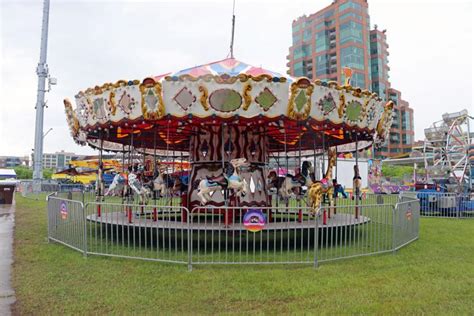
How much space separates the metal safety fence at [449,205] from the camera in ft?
53.2

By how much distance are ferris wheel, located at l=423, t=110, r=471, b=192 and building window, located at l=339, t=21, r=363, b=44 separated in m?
48.5

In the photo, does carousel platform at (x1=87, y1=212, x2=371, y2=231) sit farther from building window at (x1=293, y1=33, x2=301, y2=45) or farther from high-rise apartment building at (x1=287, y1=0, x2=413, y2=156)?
building window at (x1=293, y1=33, x2=301, y2=45)

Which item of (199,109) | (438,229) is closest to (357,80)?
(438,229)

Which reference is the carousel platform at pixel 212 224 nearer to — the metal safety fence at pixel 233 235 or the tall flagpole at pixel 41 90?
the metal safety fence at pixel 233 235

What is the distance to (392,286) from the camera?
225 inches

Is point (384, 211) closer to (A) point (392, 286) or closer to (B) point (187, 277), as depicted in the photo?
(A) point (392, 286)

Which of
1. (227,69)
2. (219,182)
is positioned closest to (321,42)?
(227,69)

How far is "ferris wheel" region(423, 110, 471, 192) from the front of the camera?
20.9m

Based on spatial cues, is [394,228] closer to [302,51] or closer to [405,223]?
[405,223]

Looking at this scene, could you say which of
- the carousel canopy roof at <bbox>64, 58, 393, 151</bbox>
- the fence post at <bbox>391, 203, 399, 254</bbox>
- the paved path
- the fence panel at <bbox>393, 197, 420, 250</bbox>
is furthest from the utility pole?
the fence post at <bbox>391, 203, 399, 254</bbox>

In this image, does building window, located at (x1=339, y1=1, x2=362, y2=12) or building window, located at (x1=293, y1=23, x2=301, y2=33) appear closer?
building window, located at (x1=339, y1=1, x2=362, y2=12)

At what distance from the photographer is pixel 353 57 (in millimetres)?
68938

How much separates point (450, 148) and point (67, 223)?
63.9 feet

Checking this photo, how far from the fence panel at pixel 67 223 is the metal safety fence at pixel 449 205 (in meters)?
12.5
